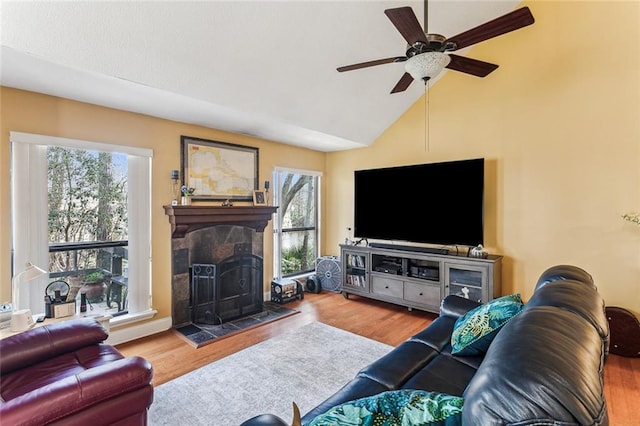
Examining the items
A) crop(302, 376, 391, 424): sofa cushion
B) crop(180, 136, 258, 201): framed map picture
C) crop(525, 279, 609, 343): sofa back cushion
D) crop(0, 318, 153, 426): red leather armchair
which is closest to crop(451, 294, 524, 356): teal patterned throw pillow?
crop(525, 279, 609, 343): sofa back cushion

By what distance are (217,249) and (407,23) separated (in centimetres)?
329

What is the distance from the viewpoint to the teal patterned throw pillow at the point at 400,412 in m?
0.94

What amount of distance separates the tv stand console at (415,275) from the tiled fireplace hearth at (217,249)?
1.40m

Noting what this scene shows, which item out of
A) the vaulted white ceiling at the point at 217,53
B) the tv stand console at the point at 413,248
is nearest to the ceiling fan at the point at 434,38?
the vaulted white ceiling at the point at 217,53

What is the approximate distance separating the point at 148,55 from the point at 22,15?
702mm

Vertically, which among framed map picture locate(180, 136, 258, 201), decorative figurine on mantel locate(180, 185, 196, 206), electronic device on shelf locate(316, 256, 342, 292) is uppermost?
framed map picture locate(180, 136, 258, 201)

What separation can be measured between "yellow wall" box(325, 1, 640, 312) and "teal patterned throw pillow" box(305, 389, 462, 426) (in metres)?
3.22

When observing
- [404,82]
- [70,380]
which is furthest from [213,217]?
[404,82]

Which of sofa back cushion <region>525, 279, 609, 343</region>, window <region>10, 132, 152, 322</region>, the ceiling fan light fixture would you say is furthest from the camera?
window <region>10, 132, 152, 322</region>

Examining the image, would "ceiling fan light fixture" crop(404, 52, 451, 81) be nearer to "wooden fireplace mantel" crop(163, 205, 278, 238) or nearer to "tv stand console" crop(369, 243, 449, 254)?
"tv stand console" crop(369, 243, 449, 254)

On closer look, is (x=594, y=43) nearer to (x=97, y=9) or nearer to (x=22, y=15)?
(x=97, y=9)

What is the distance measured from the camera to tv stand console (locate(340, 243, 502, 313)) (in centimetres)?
354

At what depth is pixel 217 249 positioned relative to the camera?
397 cm

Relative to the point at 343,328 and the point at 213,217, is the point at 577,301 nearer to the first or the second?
the point at 343,328
